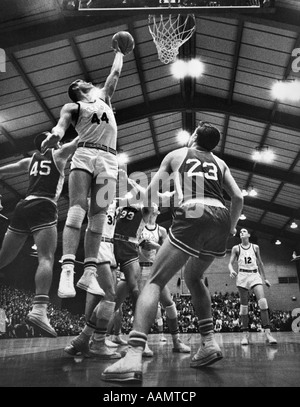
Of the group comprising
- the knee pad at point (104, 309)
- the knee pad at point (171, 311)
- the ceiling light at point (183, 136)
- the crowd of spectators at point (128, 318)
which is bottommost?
the knee pad at point (104, 309)

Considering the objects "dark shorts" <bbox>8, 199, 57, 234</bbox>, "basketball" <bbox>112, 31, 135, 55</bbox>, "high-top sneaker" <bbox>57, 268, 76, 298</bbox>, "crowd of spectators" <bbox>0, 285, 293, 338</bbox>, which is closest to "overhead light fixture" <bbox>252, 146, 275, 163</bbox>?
"crowd of spectators" <bbox>0, 285, 293, 338</bbox>

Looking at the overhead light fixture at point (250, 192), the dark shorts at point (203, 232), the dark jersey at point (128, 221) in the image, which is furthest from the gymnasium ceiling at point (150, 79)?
the dark shorts at point (203, 232)

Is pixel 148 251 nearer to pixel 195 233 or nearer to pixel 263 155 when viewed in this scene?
pixel 195 233

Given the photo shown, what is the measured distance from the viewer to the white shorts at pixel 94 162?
10.8 feet

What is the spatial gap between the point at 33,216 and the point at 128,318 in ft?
63.0

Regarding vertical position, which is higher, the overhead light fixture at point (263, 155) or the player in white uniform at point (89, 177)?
the overhead light fixture at point (263, 155)

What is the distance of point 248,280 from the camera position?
291 inches

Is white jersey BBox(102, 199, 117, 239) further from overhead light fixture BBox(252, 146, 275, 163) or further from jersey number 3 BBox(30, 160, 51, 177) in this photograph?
overhead light fixture BBox(252, 146, 275, 163)

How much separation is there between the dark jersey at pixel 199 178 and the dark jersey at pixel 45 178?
4.65ft

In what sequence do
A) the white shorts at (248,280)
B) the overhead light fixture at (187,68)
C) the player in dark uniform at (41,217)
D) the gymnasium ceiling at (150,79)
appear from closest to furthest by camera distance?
the player in dark uniform at (41,217) → the white shorts at (248,280) → the gymnasium ceiling at (150,79) → the overhead light fixture at (187,68)

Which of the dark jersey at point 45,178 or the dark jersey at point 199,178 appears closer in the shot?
the dark jersey at point 199,178

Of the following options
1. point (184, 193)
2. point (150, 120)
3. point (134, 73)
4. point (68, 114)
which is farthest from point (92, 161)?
point (150, 120)

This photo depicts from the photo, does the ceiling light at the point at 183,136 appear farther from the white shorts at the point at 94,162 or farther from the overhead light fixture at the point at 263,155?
the white shorts at the point at 94,162

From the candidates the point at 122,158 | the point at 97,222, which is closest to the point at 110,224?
the point at 97,222
